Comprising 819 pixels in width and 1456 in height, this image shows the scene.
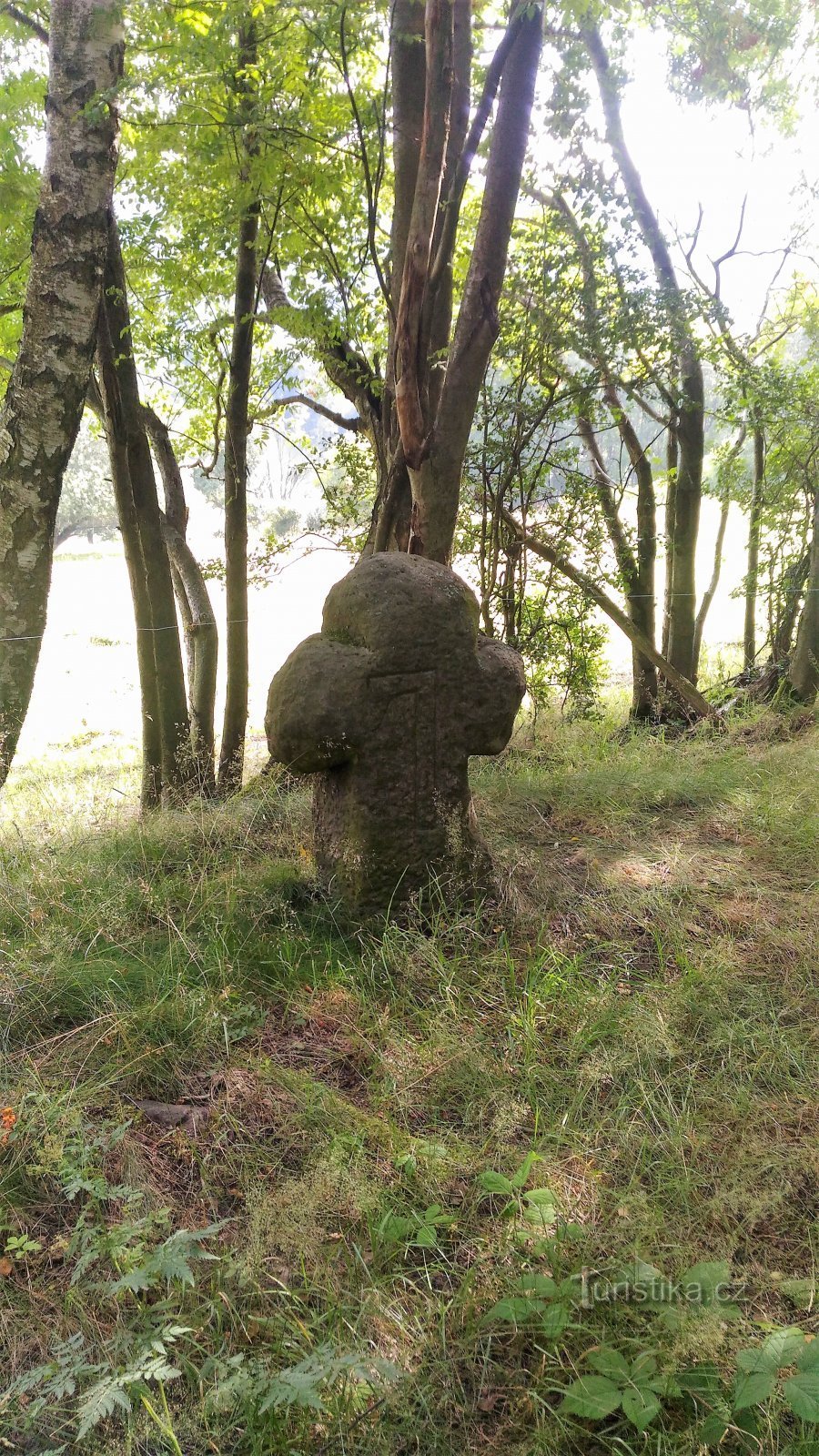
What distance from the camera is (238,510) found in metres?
6.22

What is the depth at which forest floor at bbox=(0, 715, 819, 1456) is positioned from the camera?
174 cm

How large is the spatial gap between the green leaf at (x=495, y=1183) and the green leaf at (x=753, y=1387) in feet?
2.06

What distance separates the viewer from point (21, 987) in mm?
2855

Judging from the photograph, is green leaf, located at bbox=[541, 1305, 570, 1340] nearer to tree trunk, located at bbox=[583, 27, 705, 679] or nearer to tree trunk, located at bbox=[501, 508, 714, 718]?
tree trunk, located at bbox=[501, 508, 714, 718]

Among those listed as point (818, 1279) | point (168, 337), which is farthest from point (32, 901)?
point (168, 337)

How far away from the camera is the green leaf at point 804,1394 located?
1590 mm

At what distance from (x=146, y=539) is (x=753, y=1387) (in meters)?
5.43

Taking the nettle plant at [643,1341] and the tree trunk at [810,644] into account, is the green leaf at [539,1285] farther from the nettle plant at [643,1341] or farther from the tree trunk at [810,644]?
the tree trunk at [810,644]

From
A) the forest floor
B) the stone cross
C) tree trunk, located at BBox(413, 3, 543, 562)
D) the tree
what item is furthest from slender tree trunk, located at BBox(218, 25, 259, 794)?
the tree

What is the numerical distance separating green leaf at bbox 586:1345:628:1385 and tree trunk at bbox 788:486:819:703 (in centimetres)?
587

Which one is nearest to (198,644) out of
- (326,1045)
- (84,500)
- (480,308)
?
(480,308)

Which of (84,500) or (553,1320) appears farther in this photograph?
(84,500)

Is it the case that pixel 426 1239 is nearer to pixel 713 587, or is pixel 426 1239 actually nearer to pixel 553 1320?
pixel 553 1320

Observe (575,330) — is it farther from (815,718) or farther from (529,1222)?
(529,1222)
